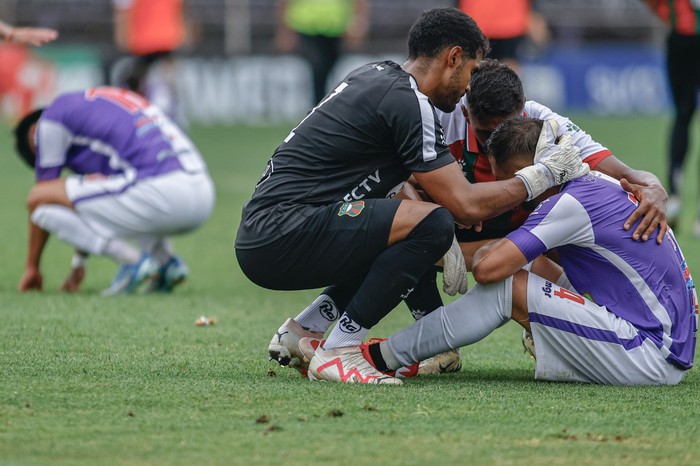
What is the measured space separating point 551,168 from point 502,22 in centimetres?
587

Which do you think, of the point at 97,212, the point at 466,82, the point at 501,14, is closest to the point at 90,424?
the point at 466,82

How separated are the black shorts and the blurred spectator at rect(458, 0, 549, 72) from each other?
5662 millimetres

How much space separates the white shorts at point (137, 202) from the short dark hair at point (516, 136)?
3117 mm

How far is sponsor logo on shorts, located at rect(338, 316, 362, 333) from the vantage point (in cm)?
450

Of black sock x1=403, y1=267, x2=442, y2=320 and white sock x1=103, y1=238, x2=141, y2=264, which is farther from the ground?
black sock x1=403, y1=267, x2=442, y2=320

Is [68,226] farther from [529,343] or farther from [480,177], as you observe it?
[529,343]

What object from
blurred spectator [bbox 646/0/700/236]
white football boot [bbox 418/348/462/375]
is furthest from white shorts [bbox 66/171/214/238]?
blurred spectator [bbox 646/0/700/236]

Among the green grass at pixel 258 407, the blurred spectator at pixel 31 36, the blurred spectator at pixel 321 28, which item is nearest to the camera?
the green grass at pixel 258 407

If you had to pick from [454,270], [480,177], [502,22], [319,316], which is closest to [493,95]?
[480,177]

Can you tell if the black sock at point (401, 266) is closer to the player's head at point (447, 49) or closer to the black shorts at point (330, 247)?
the black shorts at point (330, 247)

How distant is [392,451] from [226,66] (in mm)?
17863

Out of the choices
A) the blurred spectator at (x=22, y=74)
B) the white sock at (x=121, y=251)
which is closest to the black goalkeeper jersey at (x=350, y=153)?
the white sock at (x=121, y=251)

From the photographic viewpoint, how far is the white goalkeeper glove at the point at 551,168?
4.36 metres

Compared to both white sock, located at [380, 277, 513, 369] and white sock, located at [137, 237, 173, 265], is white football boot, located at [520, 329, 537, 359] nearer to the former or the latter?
white sock, located at [380, 277, 513, 369]
